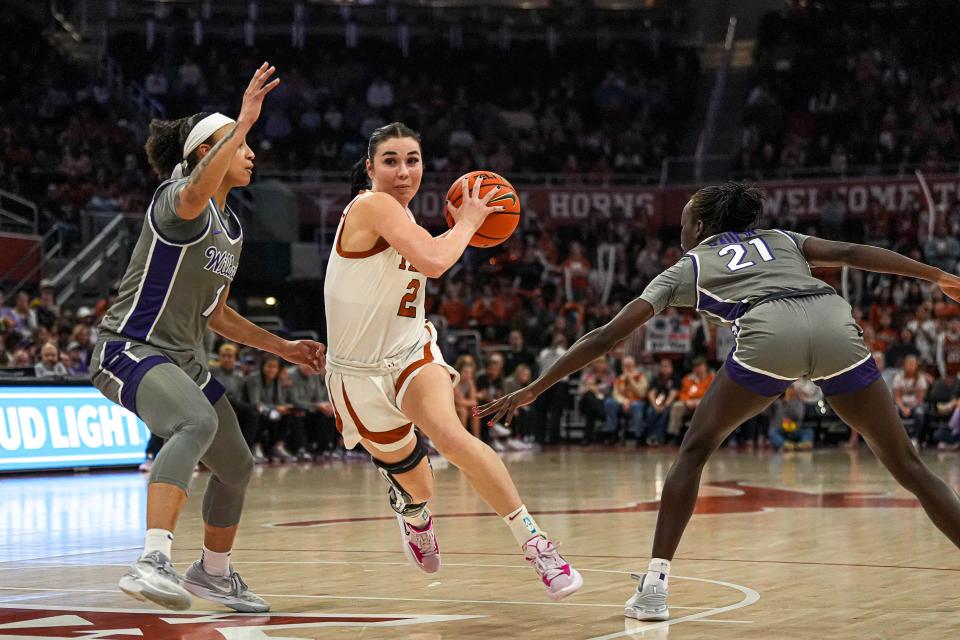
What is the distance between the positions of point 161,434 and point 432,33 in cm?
2655

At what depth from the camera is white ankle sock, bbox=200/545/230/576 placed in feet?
18.4

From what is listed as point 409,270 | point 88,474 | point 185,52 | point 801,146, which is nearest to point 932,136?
point 801,146

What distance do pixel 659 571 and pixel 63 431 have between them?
36.3ft

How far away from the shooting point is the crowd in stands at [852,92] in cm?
2559

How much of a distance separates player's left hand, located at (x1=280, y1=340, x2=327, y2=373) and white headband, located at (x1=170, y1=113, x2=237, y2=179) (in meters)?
0.95

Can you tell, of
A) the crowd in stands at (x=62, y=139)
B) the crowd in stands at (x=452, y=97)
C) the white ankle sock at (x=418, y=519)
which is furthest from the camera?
the crowd in stands at (x=452, y=97)

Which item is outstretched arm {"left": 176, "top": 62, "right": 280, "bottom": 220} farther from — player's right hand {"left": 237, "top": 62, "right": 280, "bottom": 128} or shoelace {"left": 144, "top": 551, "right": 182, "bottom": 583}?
shoelace {"left": 144, "top": 551, "right": 182, "bottom": 583}

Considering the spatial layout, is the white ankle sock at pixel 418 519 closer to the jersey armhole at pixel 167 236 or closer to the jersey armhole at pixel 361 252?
the jersey armhole at pixel 361 252

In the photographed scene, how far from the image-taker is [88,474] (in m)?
A: 14.9

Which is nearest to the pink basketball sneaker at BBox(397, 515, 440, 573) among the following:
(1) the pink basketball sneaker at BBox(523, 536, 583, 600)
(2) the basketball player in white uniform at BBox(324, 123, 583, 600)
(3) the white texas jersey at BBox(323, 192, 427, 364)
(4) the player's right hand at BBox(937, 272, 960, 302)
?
(2) the basketball player in white uniform at BBox(324, 123, 583, 600)

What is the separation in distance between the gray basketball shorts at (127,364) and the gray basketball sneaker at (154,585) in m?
0.68

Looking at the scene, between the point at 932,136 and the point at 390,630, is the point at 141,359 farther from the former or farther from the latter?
the point at 932,136

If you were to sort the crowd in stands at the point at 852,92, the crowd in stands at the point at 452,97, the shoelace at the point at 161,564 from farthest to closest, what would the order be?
the crowd in stands at the point at 452,97 < the crowd in stands at the point at 852,92 < the shoelace at the point at 161,564

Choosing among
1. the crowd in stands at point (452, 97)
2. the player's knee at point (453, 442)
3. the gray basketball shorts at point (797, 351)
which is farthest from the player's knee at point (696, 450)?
the crowd in stands at point (452, 97)
